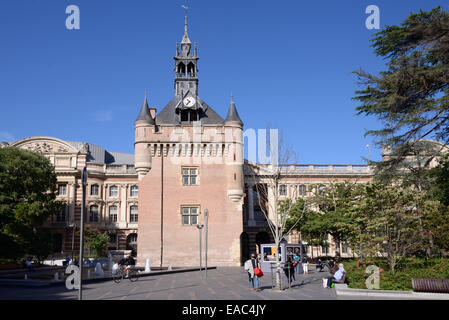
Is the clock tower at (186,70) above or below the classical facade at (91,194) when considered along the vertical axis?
above

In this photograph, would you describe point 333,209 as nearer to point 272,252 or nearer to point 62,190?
point 272,252

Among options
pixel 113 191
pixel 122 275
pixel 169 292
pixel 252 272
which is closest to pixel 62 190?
pixel 113 191

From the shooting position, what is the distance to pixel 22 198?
138 ft

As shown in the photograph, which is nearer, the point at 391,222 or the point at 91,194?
the point at 391,222

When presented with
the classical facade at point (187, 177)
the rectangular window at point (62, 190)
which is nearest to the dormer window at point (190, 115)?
the classical facade at point (187, 177)

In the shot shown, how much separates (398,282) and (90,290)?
14165 mm

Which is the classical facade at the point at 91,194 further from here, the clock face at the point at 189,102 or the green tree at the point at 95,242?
the clock face at the point at 189,102

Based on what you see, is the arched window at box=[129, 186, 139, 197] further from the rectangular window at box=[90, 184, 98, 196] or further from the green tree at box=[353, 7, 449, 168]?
the green tree at box=[353, 7, 449, 168]

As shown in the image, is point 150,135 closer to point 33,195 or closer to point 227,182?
point 227,182

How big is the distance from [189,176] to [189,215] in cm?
361

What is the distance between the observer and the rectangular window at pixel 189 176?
126 ft

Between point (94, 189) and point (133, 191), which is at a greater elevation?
point (94, 189)

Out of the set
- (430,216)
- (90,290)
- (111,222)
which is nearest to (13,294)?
(90,290)

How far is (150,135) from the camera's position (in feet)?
126
